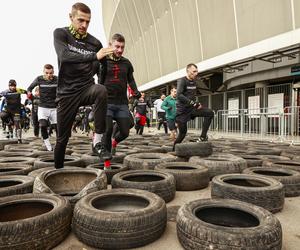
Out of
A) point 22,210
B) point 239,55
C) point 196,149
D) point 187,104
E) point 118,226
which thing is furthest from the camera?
point 239,55

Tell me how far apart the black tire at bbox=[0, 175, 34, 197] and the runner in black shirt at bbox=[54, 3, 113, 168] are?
519 millimetres

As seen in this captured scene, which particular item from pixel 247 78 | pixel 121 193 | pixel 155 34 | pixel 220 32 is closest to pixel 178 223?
A: pixel 121 193

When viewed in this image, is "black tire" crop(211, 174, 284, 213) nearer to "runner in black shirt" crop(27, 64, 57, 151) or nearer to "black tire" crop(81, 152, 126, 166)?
"black tire" crop(81, 152, 126, 166)

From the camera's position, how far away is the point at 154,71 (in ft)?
94.1

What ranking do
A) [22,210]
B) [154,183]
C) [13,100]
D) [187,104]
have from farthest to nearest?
[13,100] < [187,104] < [154,183] < [22,210]

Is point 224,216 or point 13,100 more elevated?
point 13,100

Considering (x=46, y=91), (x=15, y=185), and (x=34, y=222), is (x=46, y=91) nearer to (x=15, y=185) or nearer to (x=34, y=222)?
(x=15, y=185)

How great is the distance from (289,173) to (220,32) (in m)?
14.7

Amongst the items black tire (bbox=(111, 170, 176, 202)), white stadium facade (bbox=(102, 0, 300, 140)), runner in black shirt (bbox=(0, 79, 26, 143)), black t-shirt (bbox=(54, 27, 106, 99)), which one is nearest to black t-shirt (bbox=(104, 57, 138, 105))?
black t-shirt (bbox=(54, 27, 106, 99))

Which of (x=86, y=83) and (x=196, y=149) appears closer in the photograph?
(x=86, y=83)

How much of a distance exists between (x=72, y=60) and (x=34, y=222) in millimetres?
1877

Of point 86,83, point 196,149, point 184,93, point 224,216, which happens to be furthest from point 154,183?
point 184,93

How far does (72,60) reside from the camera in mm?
3029

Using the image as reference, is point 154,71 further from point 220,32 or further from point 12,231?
point 12,231
